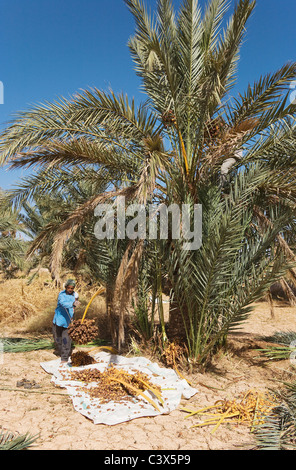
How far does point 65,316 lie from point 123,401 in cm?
216

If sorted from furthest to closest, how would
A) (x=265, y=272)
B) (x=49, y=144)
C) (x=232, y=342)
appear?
(x=232, y=342), (x=49, y=144), (x=265, y=272)

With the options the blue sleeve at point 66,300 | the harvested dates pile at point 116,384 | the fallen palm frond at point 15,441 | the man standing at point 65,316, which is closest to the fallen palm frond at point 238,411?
the harvested dates pile at point 116,384

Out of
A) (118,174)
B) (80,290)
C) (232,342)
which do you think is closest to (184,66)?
(118,174)

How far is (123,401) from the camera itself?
4258 mm

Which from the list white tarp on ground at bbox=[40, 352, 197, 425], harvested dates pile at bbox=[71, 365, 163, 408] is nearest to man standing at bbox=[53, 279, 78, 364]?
white tarp on ground at bbox=[40, 352, 197, 425]

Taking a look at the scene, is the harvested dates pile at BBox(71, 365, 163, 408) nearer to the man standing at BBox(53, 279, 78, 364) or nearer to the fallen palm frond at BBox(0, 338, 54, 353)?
the man standing at BBox(53, 279, 78, 364)

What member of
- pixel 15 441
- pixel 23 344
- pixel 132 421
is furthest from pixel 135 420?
pixel 23 344

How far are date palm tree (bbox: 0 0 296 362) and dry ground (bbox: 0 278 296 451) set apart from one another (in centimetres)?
64

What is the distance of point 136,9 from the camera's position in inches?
221

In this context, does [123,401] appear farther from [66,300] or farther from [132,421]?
[66,300]

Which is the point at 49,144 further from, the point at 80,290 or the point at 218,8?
the point at 80,290

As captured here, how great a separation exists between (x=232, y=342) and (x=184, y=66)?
4850mm
